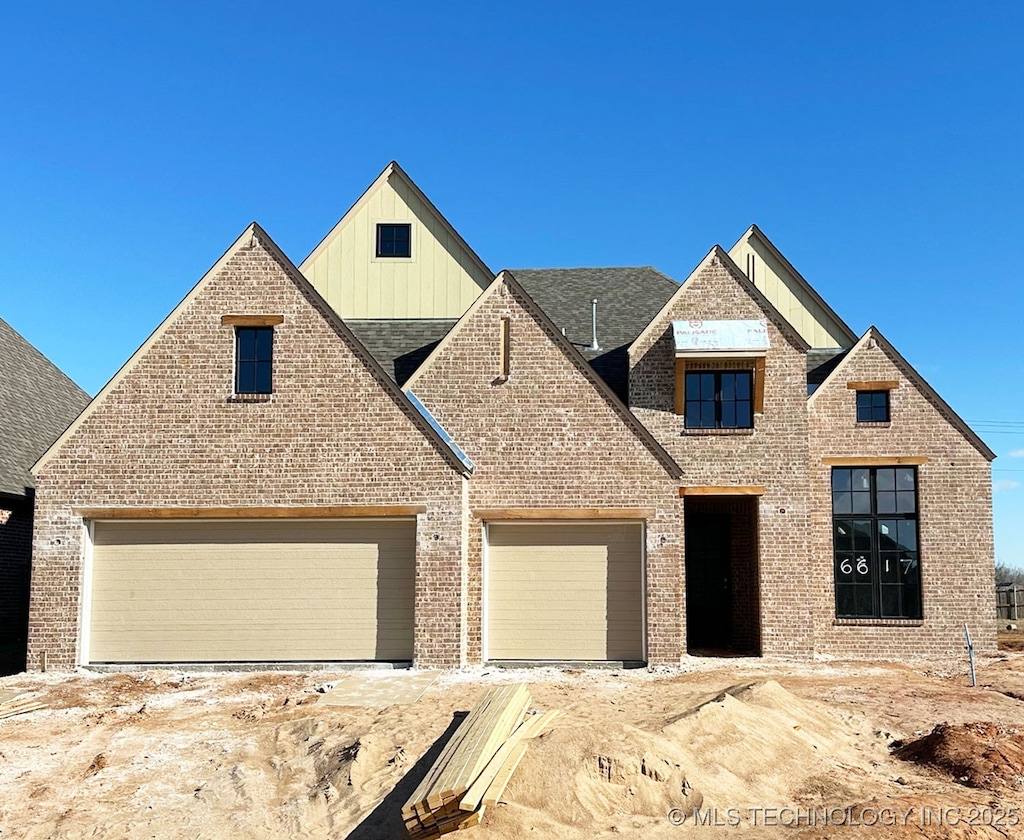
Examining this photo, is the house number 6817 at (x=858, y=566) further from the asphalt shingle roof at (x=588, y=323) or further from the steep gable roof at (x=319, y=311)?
the steep gable roof at (x=319, y=311)

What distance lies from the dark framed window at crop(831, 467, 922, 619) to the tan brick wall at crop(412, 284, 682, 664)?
15.8 ft

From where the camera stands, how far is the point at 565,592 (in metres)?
16.1

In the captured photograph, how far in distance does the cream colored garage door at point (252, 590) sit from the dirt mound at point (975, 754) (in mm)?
8364

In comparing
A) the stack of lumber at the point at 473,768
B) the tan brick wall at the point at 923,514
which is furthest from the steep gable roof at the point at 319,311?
the tan brick wall at the point at 923,514

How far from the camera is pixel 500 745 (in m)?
9.17

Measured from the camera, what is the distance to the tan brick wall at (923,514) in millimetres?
18312

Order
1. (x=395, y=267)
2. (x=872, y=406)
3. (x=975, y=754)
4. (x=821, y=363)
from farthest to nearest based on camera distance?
(x=821, y=363)
(x=395, y=267)
(x=872, y=406)
(x=975, y=754)

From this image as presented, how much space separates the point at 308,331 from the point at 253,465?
8.63 feet

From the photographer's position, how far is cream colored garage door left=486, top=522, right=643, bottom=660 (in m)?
16.0

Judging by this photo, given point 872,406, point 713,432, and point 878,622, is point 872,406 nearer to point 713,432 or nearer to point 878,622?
point 713,432

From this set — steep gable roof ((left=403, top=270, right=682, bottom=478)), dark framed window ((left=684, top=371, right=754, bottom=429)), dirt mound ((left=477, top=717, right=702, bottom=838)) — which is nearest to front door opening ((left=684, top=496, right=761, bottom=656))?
dark framed window ((left=684, top=371, right=754, bottom=429))

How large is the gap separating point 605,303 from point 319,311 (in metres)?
9.01

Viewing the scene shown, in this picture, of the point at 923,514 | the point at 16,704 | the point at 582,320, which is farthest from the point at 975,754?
the point at 582,320

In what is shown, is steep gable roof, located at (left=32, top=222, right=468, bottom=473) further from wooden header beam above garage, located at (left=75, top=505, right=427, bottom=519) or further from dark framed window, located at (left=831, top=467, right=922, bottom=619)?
dark framed window, located at (left=831, top=467, right=922, bottom=619)
